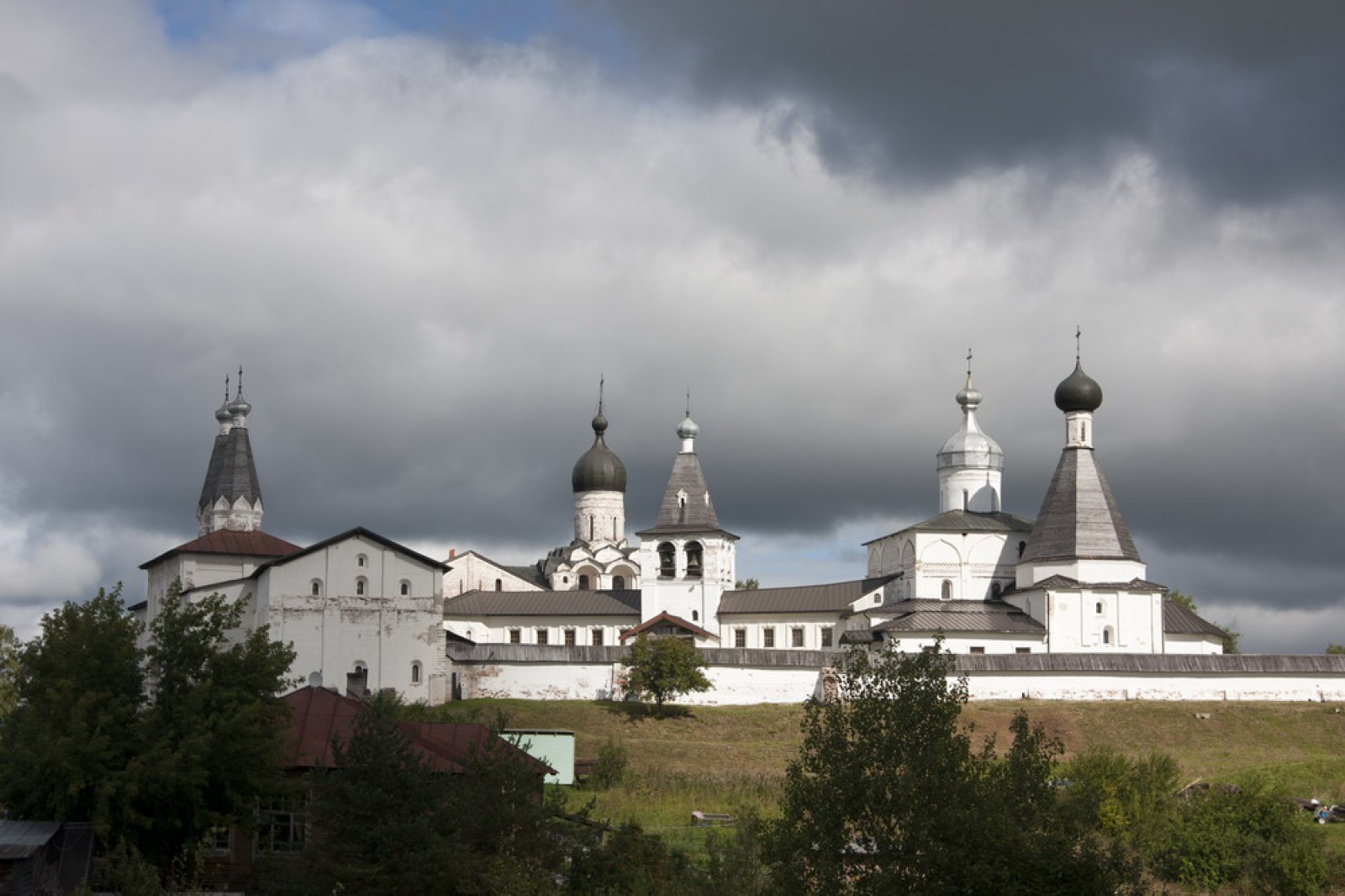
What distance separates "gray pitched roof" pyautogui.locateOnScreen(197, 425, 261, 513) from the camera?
56.3 meters

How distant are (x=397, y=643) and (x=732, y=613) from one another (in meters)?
14.8

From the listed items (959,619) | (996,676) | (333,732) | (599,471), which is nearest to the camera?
(333,732)

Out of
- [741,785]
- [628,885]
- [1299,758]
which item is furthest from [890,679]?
[1299,758]

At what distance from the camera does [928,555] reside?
57.0 meters

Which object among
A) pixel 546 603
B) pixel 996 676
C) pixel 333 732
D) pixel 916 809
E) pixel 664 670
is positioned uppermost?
pixel 546 603

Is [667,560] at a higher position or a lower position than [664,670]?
higher

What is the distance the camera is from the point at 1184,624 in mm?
54250

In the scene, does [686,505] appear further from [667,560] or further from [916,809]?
[916,809]

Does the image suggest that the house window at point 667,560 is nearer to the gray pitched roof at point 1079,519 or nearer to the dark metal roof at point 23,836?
the gray pitched roof at point 1079,519

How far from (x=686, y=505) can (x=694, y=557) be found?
6.33 ft

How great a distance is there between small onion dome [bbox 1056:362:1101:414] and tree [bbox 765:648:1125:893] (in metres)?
40.4

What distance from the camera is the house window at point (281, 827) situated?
946 inches

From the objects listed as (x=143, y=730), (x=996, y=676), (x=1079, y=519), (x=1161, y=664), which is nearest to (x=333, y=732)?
(x=143, y=730)

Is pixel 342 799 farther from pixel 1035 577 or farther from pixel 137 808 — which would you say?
pixel 1035 577
